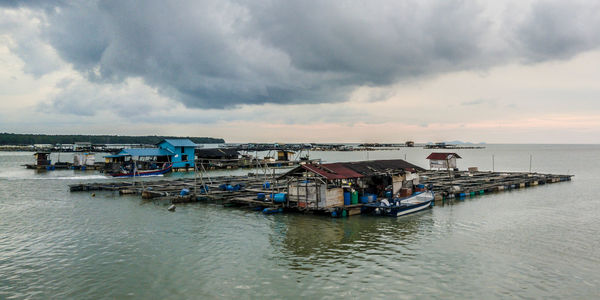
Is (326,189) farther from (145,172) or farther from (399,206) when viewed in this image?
(145,172)

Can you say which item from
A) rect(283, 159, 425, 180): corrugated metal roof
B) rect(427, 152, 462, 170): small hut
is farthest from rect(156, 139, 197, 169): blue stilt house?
rect(283, 159, 425, 180): corrugated metal roof

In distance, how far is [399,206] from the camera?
2608cm

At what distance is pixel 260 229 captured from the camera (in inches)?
904

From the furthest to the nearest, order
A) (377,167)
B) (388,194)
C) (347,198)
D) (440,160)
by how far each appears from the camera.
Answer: (440,160) < (377,167) < (388,194) < (347,198)

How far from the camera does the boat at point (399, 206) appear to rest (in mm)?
26109

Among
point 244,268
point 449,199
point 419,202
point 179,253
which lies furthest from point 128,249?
point 449,199

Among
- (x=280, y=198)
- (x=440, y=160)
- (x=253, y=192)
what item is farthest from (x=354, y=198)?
(x=440, y=160)

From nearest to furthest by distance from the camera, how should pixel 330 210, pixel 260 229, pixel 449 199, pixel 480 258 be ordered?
1. pixel 480 258
2. pixel 260 229
3. pixel 330 210
4. pixel 449 199

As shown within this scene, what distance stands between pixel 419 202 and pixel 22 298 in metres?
24.7

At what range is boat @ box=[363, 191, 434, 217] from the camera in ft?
85.7

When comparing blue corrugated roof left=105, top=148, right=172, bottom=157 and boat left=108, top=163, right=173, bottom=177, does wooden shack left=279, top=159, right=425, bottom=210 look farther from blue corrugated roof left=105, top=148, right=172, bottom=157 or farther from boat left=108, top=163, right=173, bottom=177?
blue corrugated roof left=105, top=148, right=172, bottom=157

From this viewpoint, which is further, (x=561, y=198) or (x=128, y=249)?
(x=561, y=198)

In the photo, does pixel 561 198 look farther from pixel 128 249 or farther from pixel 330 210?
pixel 128 249

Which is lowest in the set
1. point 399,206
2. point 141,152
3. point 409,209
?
point 409,209
